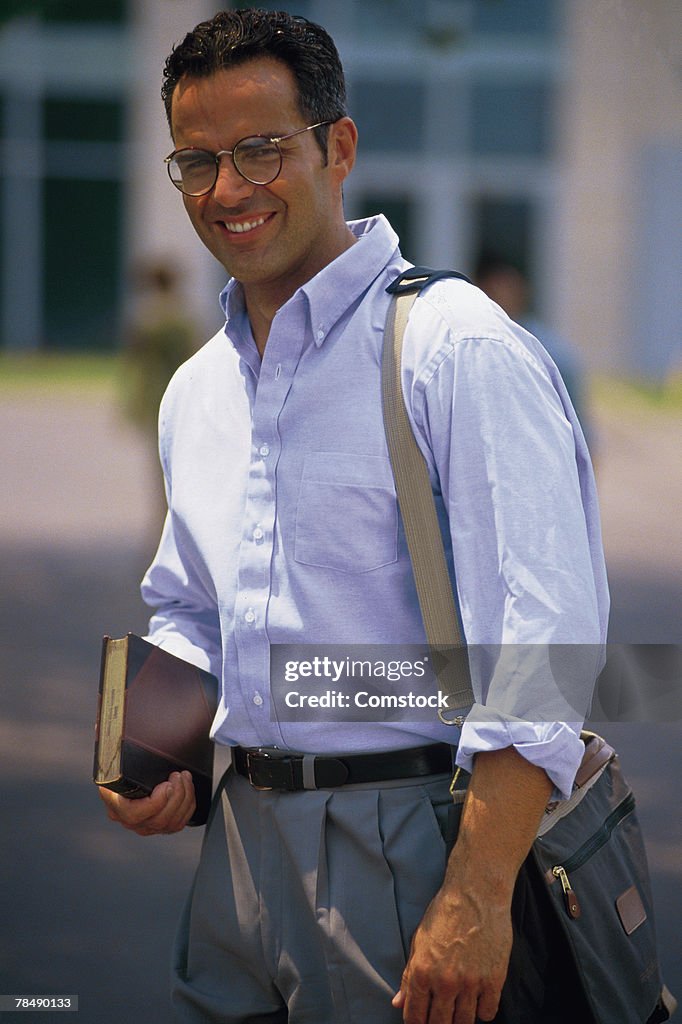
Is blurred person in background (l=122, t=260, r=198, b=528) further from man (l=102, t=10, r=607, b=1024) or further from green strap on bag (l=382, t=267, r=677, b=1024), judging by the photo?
green strap on bag (l=382, t=267, r=677, b=1024)

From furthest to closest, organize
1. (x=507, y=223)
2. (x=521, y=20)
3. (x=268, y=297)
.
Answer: (x=507, y=223) < (x=521, y=20) < (x=268, y=297)

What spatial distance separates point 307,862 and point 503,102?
38.4ft

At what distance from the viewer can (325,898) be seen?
170 cm

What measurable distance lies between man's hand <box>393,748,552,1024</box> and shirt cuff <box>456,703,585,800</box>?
0.02 metres

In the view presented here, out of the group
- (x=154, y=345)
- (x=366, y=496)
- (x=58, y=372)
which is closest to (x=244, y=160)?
(x=366, y=496)

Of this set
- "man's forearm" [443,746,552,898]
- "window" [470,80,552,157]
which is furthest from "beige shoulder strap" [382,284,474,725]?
"window" [470,80,552,157]

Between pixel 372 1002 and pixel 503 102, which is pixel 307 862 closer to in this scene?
pixel 372 1002

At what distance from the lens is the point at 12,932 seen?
11.5 ft

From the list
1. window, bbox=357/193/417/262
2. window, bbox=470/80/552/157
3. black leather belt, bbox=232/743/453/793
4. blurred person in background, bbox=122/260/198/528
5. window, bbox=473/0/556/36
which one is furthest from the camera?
window, bbox=357/193/417/262

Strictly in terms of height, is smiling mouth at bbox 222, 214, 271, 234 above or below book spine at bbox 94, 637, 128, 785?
above

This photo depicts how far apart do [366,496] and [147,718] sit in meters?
0.45

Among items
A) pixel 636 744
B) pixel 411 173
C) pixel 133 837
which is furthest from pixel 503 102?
pixel 133 837

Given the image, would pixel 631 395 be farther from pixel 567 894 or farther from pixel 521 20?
pixel 567 894

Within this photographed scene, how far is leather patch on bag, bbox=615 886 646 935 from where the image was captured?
5.60ft
